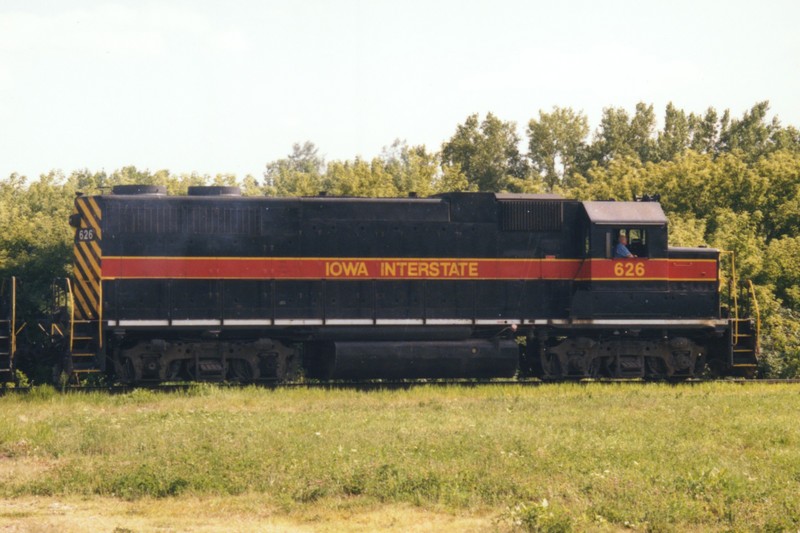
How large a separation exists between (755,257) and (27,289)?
72.8ft

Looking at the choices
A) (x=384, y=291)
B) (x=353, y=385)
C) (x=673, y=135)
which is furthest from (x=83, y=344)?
(x=673, y=135)

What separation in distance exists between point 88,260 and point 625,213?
11.7m

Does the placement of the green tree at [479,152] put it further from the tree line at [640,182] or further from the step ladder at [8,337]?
the step ladder at [8,337]

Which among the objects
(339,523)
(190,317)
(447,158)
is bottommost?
(339,523)

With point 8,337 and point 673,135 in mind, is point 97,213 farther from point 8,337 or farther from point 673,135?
point 673,135

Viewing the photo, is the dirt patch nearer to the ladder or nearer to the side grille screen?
the ladder

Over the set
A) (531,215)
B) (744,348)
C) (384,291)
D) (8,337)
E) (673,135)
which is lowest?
(744,348)

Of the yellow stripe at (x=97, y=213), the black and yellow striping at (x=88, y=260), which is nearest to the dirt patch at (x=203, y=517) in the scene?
the black and yellow striping at (x=88, y=260)

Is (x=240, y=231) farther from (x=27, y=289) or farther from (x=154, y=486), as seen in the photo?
(x=154, y=486)

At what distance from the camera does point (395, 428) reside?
→ 613 inches

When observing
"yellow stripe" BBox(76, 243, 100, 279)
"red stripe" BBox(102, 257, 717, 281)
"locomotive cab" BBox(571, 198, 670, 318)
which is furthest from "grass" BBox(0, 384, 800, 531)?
"locomotive cab" BBox(571, 198, 670, 318)

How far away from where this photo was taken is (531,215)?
22.5 m

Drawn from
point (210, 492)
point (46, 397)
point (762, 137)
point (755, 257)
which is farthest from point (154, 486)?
point (762, 137)

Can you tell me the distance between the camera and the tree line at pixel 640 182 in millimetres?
28103
